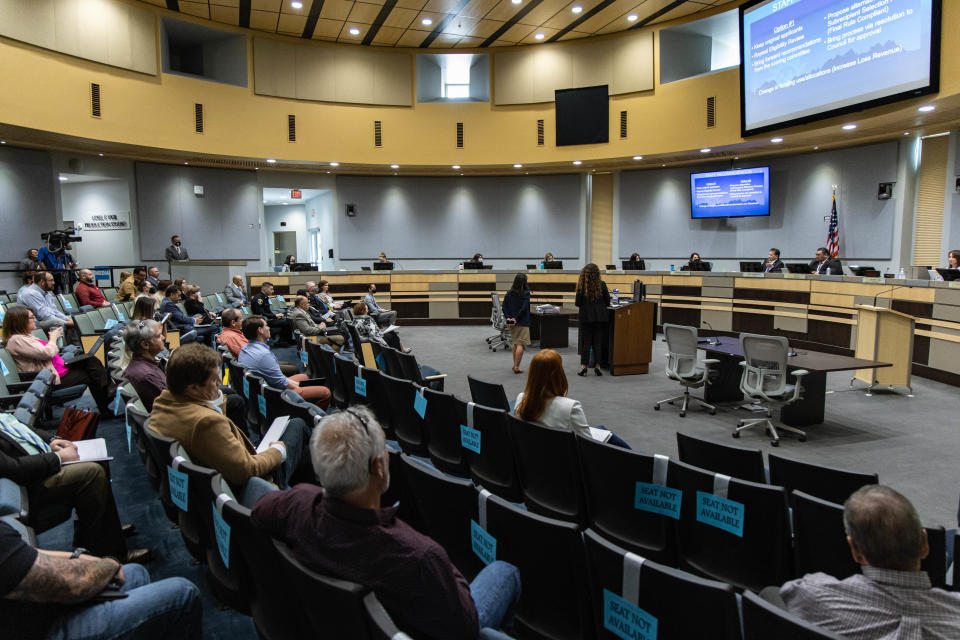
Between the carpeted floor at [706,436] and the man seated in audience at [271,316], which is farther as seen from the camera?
the man seated in audience at [271,316]

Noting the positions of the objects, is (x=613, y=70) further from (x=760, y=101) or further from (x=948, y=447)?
(x=948, y=447)

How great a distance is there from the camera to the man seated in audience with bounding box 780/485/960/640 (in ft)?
4.40

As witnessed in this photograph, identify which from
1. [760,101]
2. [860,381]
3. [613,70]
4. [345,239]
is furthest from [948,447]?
[345,239]

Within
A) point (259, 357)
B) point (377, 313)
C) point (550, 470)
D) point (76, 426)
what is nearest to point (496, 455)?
point (550, 470)

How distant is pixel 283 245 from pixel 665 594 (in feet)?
64.5

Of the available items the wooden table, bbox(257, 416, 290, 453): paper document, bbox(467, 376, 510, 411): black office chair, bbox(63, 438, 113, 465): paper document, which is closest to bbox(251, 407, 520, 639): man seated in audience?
bbox(257, 416, 290, 453): paper document

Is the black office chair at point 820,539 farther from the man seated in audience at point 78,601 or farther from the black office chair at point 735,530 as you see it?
the man seated in audience at point 78,601

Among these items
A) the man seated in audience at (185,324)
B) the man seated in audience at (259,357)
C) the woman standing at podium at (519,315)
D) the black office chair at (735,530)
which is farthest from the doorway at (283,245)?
the black office chair at (735,530)

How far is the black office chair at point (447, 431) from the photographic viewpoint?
3557 mm

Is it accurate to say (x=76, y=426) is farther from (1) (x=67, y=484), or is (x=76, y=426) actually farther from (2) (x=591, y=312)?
(2) (x=591, y=312)

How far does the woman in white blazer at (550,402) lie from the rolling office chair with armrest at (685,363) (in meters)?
2.98

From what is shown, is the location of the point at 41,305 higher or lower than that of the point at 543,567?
higher

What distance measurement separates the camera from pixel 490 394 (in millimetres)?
4082

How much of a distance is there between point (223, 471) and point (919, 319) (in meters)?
Answer: 8.29
